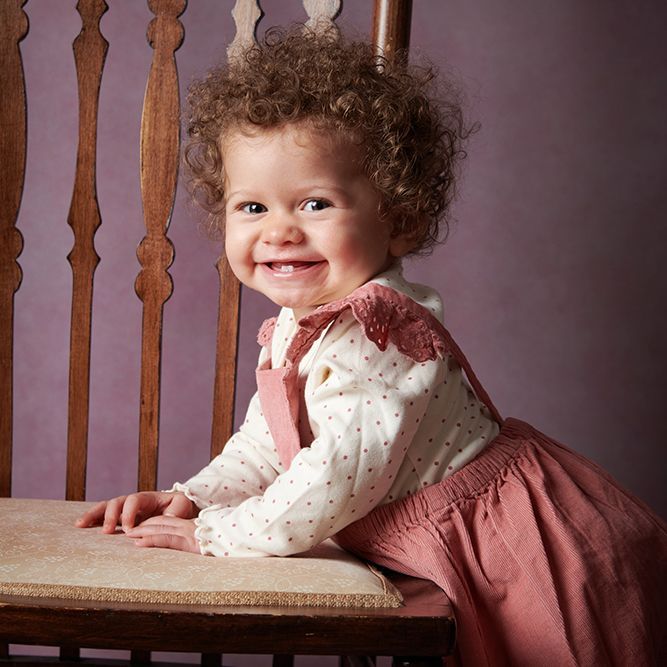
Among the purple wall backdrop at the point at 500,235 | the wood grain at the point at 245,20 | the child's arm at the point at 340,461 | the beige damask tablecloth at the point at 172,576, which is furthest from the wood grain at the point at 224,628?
the purple wall backdrop at the point at 500,235

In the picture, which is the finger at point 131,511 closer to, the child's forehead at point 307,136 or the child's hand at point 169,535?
the child's hand at point 169,535

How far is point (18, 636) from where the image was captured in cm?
73

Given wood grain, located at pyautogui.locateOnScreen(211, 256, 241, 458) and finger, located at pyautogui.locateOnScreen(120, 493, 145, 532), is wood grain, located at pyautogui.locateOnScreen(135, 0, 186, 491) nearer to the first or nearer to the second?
wood grain, located at pyautogui.locateOnScreen(211, 256, 241, 458)

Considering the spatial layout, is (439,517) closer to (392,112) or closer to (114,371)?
(392,112)

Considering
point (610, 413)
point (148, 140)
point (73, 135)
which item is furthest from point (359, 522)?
point (73, 135)


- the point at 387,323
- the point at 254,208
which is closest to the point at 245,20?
the point at 254,208

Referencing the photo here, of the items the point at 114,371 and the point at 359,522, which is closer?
the point at 359,522

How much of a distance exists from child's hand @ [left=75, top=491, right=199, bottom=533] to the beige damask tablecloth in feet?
0.22

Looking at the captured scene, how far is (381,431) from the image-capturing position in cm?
84

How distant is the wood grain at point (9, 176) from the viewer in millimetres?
1207

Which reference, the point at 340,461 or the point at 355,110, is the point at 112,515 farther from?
the point at 355,110

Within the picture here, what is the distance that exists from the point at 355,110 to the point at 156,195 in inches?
14.6

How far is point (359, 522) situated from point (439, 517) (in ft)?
0.26

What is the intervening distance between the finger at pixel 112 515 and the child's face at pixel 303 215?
26 cm
